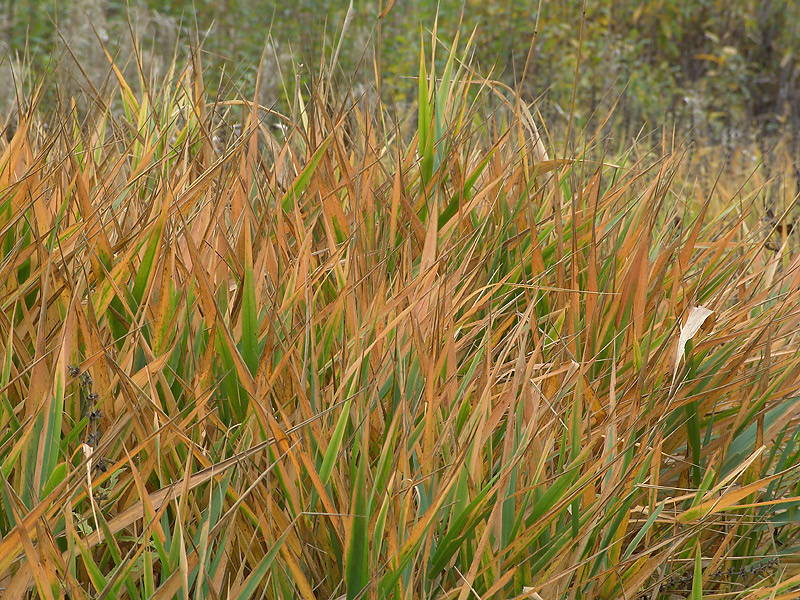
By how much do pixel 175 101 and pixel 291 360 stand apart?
1268 millimetres

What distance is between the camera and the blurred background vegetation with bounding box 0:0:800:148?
696cm

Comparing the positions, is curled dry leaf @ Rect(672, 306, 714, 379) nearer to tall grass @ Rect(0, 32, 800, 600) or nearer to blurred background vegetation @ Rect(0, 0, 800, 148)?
tall grass @ Rect(0, 32, 800, 600)

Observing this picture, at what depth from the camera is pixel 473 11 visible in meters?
8.73

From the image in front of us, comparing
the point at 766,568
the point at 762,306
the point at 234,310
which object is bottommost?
the point at 766,568

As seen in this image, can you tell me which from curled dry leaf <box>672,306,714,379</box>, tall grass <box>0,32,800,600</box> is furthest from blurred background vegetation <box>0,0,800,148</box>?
curled dry leaf <box>672,306,714,379</box>

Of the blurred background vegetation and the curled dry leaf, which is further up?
the curled dry leaf

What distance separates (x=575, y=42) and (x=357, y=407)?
7.44 metres

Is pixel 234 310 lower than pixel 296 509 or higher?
higher

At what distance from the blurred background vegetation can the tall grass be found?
15.8 ft

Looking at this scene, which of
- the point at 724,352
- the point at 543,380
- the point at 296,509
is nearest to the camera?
the point at 296,509

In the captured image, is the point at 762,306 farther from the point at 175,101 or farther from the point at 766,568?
the point at 175,101

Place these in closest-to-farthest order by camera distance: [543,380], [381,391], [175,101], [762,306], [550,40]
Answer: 1. [381,391]
2. [543,380]
3. [762,306]
4. [175,101]
5. [550,40]

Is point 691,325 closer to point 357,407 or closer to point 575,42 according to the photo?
point 357,407

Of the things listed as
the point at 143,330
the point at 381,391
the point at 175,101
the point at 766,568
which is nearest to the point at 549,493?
the point at 381,391
